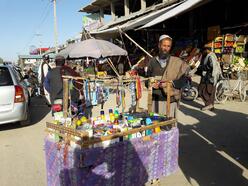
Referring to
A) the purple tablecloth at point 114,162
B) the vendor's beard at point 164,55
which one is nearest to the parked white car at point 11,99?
the purple tablecloth at point 114,162

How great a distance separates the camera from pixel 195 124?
623 cm

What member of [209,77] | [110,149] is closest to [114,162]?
[110,149]

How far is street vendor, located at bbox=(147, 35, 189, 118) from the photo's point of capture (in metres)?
3.41

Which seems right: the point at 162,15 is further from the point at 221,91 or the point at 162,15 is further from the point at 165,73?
the point at 165,73

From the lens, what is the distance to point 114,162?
8.16 feet

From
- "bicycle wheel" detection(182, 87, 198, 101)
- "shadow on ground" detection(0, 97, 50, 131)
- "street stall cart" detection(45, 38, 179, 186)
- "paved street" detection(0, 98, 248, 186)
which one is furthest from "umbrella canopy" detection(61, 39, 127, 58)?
"street stall cart" detection(45, 38, 179, 186)

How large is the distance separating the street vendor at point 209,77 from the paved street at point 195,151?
0.42m

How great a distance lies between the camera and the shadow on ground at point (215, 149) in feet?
11.6

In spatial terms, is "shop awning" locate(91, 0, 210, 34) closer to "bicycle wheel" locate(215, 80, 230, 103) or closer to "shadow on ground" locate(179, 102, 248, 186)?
"bicycle wheel" locate(215, 80, 230, 103)

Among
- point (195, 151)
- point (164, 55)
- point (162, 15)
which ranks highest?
point (162, 15)

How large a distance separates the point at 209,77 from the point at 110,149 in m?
5.77

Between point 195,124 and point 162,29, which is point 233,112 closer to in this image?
point 195,124

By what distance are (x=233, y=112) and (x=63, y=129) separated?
5869mm

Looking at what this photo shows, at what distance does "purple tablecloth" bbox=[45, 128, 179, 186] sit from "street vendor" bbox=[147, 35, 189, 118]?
64cm
